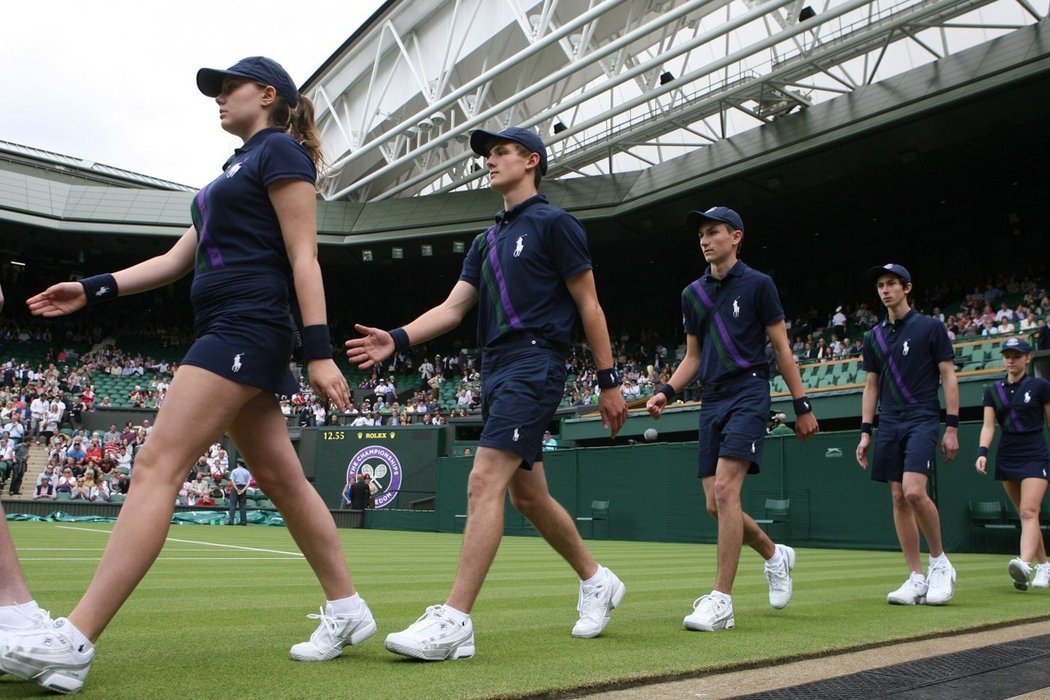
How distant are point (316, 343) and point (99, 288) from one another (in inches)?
35.5

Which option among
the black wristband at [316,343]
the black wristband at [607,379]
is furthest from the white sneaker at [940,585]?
the black wristband at [316,343]

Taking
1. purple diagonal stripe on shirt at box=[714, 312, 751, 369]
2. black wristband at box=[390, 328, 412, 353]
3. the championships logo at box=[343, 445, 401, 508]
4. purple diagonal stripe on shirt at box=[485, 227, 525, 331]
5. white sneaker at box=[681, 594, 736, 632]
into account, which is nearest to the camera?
black wristband at box=[390, 328, 412, 353]

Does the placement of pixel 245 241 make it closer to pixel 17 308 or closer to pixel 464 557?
pixel 464 557

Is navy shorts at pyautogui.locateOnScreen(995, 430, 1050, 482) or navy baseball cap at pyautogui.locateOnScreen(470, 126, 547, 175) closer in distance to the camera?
navy baseball cap at pyautogui.locateOnScreen(470, 126, 547, 175)

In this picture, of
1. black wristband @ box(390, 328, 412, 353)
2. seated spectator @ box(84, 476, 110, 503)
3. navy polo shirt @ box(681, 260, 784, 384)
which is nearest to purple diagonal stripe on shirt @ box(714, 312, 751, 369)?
navy polo shirt @ box(681, 260, 784, 384)

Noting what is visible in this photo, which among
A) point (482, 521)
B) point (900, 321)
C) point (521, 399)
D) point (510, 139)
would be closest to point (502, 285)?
point (521, 399)

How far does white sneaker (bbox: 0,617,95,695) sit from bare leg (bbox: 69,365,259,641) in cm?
10

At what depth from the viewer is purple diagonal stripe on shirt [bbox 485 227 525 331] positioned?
393 cm

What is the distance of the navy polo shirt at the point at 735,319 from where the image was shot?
506 cm

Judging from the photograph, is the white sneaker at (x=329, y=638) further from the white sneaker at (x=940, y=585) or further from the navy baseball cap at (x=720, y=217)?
the white sneaker at (x=940, y=585)

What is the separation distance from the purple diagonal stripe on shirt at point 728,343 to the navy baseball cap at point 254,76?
8.53ft

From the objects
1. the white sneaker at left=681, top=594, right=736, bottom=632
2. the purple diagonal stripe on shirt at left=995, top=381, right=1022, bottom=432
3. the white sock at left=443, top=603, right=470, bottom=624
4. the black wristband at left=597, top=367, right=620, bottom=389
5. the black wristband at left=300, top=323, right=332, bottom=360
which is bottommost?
the white sneaker at left=681, top=594, right=736, bottom=632

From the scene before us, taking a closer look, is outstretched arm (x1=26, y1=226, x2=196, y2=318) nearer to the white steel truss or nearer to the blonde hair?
the blonde hair

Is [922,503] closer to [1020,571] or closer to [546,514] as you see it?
[1020,571]
